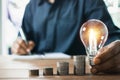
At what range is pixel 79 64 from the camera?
88 cm

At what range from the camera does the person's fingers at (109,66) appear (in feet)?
2.90

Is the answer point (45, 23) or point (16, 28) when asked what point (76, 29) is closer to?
point (45, 23)

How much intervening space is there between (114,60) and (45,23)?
135 centimetres

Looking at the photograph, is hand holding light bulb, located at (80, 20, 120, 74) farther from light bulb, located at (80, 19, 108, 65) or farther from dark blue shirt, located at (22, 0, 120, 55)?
dark blue shirt, located at (22, 0, 120, 55)

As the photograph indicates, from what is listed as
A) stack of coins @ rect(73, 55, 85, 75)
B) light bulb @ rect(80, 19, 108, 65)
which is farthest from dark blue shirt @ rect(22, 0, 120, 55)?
stack of coins @ rect(73, 55, 85, 75)

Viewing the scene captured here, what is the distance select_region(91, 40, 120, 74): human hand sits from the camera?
864mm

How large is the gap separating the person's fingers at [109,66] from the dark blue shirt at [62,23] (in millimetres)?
1197

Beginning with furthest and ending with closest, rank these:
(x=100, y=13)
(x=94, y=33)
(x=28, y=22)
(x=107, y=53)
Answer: (x=28, y=22)
(x=100, y=13)
(x=94, y=33)
(x=107, y=53)

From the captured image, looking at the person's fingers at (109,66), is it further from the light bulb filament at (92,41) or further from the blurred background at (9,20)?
the blurred background at (9,20)

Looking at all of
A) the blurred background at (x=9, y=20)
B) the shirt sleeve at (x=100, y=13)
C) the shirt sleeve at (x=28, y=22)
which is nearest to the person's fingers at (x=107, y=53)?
the shirt sleeve at (x=100, y=13)

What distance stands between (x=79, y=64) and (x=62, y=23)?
4.35ft

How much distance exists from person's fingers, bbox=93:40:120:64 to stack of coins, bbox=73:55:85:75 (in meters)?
0.04

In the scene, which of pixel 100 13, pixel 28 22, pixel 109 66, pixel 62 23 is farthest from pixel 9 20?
pixel 109 66

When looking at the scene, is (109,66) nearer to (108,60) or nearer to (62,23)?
(108,60)
